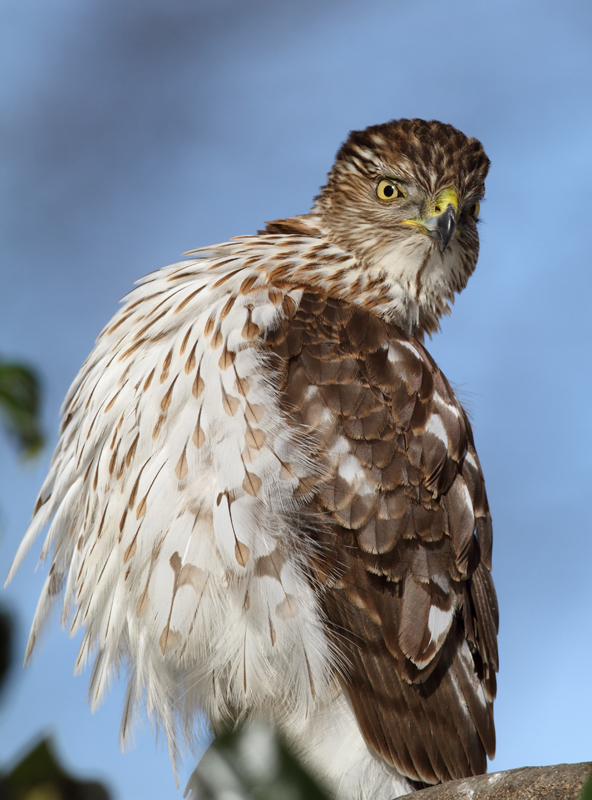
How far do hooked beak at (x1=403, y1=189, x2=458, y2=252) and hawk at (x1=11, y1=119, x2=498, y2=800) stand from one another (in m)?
0.02

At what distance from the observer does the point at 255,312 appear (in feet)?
9.66

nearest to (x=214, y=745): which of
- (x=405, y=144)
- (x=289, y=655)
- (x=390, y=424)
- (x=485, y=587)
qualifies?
(x=289, y=655)

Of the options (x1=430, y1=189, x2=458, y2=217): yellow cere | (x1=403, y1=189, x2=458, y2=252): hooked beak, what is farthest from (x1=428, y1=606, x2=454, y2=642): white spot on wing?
(x1=430, y1=189, x2=458, y2=217): yellow cere

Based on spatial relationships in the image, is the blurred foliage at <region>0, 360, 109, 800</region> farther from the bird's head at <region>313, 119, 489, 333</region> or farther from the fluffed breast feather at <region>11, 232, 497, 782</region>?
the bird's head at <region>313, 119, 489, 333</region>

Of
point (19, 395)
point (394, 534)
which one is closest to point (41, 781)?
point (19, 395)

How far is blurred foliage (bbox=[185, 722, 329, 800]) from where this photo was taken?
514 millimetres

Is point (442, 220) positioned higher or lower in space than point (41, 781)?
higher

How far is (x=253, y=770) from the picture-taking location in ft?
1.77

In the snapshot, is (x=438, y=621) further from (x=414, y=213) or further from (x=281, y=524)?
Result: (x=414, y=213)

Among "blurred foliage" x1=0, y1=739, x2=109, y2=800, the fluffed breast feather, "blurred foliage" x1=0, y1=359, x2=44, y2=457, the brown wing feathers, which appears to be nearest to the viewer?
"blurred foliage" x1=0, y1=739, x2=109, y2=800

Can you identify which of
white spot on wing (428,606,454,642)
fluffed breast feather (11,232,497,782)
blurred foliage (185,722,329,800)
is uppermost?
blurred foliage (185,722,329,800)

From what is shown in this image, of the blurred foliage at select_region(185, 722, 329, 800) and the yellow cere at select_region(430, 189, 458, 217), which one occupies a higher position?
the yellow cere at select_region(430, 189, 458, 217)

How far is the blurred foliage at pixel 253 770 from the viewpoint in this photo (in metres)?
0.51

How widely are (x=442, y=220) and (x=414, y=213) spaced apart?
0.14m
